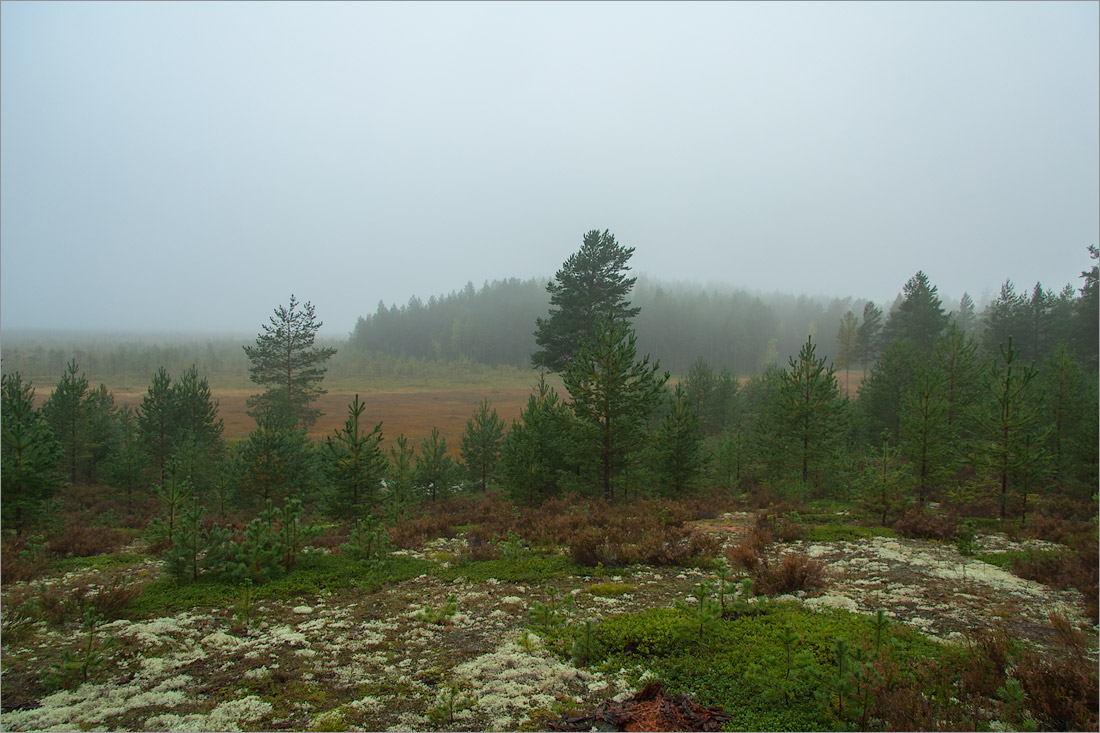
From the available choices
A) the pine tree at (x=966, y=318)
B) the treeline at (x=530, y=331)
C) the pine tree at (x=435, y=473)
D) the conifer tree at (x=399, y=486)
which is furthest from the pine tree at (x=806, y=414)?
the pine tree at (x=966, y=318)

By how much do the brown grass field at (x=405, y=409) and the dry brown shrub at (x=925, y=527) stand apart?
3374 centimetres

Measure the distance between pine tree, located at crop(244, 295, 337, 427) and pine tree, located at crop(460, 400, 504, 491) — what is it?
1271 centimetres

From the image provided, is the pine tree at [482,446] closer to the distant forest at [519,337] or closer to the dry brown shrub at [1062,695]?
the dry brown shrub at [1062,695]

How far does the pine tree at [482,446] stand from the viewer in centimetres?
→ 2383

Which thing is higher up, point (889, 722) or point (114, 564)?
point (889, 722)

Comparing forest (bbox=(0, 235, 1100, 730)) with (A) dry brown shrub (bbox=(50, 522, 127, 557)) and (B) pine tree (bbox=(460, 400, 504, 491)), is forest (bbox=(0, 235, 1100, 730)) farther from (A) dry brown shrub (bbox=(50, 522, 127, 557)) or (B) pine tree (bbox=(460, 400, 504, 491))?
(B) pine tree (bbox=(460, 400, 504, 491))

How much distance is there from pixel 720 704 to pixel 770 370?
38.3 metres

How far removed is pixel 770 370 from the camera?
3853 cm

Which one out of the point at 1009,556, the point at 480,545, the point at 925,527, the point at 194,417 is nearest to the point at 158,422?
the point at 194,417

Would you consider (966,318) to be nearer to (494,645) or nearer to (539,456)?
(539,456)

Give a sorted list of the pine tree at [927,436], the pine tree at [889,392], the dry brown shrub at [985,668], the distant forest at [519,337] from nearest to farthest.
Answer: the dry brown shrub at [985,668] < the pine tree at [927,436] < the pine tree at [889,392] < the distant forest at [519,337]

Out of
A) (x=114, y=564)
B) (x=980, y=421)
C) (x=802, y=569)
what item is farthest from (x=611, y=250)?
(x=114, y=564)

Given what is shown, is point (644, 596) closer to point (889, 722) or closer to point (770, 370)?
point (889, 722)

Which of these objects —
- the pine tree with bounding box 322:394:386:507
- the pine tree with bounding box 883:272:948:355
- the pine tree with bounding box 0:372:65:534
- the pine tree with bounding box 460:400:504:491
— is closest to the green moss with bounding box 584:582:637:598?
the pine tree with bounding box 322:394:386:507
